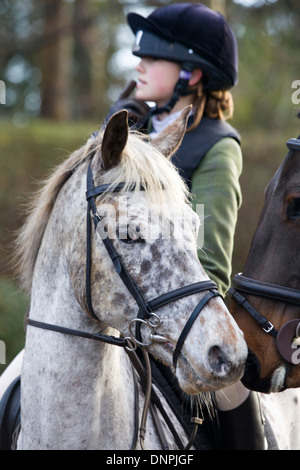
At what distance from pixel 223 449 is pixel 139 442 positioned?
27.3 inches

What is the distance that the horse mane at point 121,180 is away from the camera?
A: 235 centimetres

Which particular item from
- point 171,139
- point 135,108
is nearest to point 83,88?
point 135,108

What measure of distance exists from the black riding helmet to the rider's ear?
3.71ft

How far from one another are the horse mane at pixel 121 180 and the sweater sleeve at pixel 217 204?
0.58 meters

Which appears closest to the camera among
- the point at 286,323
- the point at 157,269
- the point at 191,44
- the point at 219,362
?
the point at 219,362

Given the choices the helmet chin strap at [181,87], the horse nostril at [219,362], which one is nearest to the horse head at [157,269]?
the horse nostril at [219,362]

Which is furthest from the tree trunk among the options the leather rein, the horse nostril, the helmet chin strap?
the horse nostril

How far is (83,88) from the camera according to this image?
15.3 metres

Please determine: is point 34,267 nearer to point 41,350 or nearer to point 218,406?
point 41,350

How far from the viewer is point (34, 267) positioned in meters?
2.71

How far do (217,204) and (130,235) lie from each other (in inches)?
40.9

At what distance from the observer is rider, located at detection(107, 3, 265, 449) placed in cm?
315

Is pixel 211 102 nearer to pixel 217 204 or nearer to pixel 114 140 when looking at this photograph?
pixel 217 204
